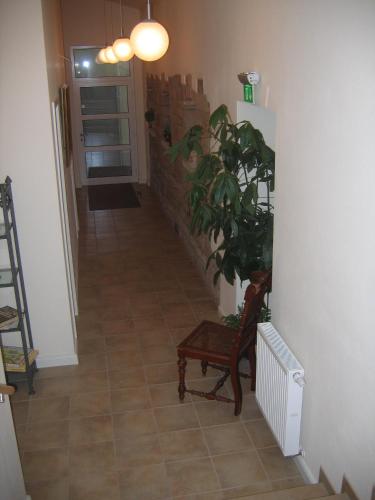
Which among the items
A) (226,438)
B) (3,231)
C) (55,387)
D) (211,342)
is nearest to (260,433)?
(226,438)

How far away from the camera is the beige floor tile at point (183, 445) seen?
3.52 metres

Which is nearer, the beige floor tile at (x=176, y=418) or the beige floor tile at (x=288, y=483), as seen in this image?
the beige floor tile at (x=288, y=483)

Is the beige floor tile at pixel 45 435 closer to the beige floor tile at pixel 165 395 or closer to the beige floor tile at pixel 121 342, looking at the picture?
the beige floor tile at pixel 165 395

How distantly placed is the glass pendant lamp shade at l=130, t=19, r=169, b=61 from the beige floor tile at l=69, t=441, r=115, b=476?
2.68 metres

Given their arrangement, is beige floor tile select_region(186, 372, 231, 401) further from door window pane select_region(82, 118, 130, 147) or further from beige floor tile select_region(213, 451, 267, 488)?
door window pane select_region(82, 118, 130, 147)

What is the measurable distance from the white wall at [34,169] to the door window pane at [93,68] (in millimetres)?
6753

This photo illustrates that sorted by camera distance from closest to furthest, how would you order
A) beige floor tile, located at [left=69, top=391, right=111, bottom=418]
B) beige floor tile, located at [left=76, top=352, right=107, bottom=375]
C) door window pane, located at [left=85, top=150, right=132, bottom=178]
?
beige floor tile, located at [left=69, top=391, right=111, bottom=418]
beige floor tile, located at [left=76, top=352, right=107, bottom=375]
door window pane, located at [left=85, top=150, right=132, bottom=178]

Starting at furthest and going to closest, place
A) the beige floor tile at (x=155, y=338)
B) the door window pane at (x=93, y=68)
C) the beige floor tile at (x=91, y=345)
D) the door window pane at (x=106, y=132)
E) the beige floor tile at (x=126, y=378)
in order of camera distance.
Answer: the door window pane at (x=106, y=132), the door window pane at (x=93, y=68), the beige floor tile at (x=155, y=338), the beige floor tile at (x=91, y=345), the beige floor tile at (x=126, y=378)

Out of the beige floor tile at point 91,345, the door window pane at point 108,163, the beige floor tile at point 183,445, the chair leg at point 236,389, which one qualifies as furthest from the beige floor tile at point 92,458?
the door window pane at point 108,163

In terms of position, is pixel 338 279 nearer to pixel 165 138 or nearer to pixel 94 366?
pixel 94 366

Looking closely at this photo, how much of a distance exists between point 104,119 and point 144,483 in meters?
8.58

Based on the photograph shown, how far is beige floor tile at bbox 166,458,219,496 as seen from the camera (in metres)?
3.24

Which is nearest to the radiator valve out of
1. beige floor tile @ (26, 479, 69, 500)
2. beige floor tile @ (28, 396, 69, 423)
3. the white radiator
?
the white radiator

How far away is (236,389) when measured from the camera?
3793 mm
